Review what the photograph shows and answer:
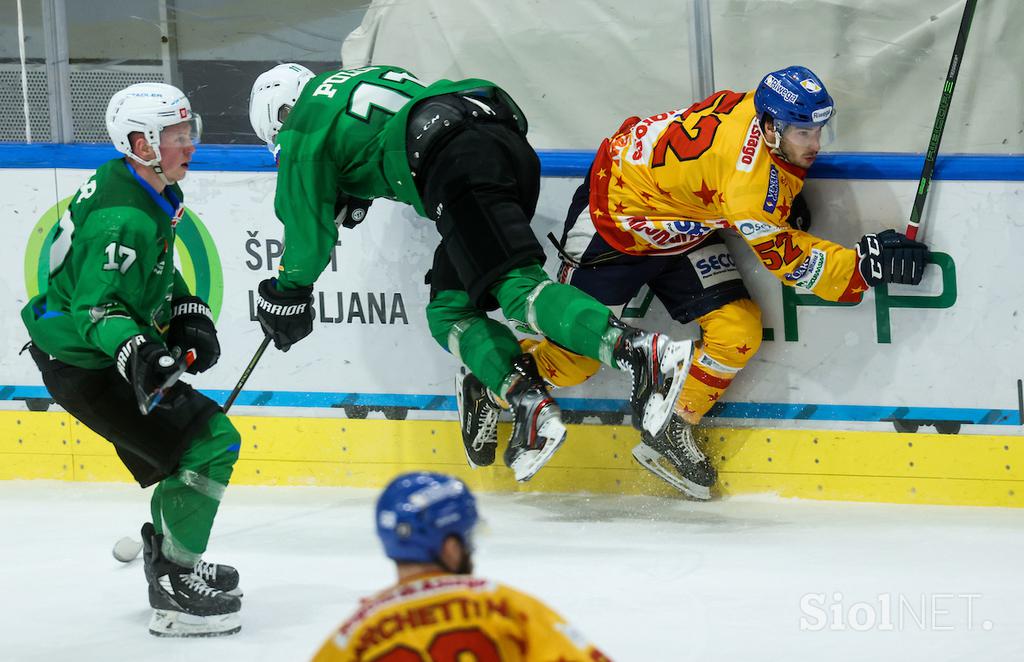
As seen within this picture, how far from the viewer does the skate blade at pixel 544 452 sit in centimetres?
342

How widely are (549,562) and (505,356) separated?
25.1 inches

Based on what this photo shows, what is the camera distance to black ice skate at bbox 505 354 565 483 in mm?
3451

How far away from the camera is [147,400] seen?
10.5 ft

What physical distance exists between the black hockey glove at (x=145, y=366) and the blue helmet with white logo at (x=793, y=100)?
6.20 feet

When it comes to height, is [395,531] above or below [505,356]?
above

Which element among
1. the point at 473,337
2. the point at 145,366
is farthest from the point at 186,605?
the point at 473,337

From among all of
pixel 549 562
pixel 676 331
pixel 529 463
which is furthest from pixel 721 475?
pixel 529 463

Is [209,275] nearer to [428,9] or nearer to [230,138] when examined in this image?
[230,138]

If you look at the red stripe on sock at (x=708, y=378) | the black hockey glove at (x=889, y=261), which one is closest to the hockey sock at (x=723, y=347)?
the red stripe on sock at (x=708, y=378)

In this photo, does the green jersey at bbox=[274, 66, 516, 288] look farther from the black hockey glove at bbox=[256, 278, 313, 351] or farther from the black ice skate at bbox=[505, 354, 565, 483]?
the black ice skate at bbox=[505, 354, 565, 483]

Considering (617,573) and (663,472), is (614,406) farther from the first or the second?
(617,573)

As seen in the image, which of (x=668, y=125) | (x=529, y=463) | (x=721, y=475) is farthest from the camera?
(x=721, y=475)

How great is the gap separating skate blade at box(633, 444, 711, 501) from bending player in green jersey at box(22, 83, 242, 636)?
1.49 m

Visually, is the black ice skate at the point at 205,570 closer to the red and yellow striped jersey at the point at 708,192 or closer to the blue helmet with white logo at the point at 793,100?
the red and yellow striped jersey at the point at 708,192
